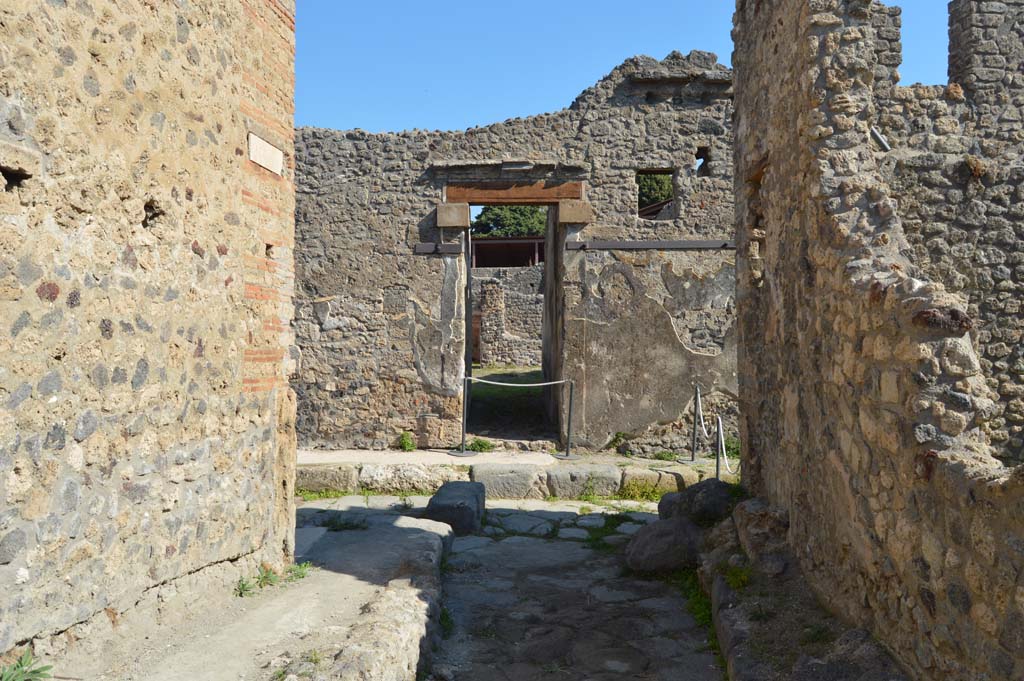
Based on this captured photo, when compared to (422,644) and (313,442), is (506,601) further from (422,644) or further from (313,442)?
(313,442)

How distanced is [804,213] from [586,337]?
533cm

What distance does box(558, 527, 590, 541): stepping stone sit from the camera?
21.3 feet

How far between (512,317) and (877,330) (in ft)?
60.5

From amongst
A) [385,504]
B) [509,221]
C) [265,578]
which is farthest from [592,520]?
[509,221]

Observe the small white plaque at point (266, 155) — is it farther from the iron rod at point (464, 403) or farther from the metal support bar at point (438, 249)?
the iron rod at point (464, 403)

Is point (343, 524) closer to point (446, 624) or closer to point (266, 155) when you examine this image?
point (446, 624)

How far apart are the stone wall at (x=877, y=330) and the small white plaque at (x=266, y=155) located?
2.92 meters

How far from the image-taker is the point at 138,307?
3152 mm

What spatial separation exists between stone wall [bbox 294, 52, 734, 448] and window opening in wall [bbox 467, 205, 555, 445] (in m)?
1.15

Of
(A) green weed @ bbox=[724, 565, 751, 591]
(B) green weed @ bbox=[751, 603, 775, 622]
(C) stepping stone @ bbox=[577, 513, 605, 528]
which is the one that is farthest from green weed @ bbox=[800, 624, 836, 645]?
(C) stepping stone @ bbox=[577, 513, 605, 528]

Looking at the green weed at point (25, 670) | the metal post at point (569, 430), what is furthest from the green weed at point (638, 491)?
the green weed at point (25, 670)

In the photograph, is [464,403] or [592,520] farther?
[464,403]

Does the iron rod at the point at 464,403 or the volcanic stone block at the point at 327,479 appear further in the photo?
the iron rod at the point at 464,403

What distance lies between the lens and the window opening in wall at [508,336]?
36.0 feet
